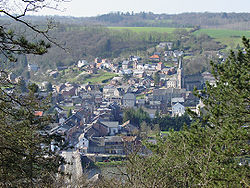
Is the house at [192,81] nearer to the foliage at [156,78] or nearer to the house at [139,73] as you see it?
the foliage at [156,78]

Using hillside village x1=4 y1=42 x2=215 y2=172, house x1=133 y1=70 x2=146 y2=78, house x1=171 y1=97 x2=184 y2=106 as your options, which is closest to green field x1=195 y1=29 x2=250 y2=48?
hillside village x1=4 y1=42 x2=215 y2=172

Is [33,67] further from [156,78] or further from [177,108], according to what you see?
[177,108]

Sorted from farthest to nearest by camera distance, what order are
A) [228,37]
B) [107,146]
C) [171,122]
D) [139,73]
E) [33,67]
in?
[228,37] < [33,67] < [139,73] < [171,122] < [107,146]

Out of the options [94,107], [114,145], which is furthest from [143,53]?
[114,145]

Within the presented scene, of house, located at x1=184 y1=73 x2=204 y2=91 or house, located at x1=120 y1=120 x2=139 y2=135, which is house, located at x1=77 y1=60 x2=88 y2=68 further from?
house, located at x1=120 y1=120 x2=139 y2=135

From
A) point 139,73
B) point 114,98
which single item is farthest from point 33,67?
point 114,98

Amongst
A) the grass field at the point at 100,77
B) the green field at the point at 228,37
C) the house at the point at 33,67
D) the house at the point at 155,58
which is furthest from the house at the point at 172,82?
the house at the point at 33,67
